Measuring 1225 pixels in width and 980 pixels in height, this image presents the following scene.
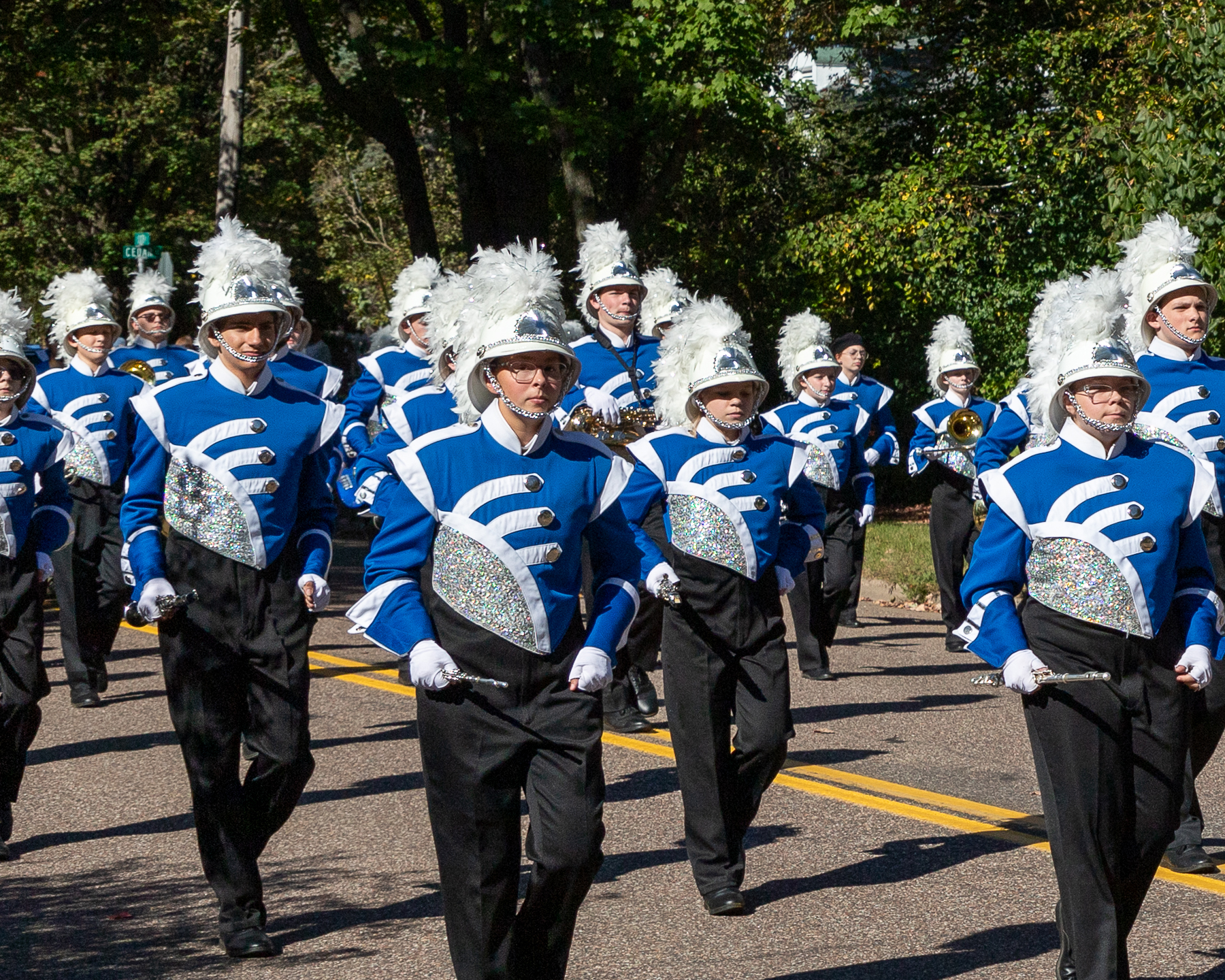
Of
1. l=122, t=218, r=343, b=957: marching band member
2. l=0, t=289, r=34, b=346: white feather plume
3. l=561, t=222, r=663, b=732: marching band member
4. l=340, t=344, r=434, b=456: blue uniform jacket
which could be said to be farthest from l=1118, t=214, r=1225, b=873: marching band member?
l=340, t=344, r=434, b=456: blue uniform jacket

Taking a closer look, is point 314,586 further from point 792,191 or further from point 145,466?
point 792,191

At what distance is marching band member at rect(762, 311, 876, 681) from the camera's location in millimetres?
12117

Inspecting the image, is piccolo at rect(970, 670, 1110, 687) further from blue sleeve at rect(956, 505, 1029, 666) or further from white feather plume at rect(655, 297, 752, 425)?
white feather plume at rect(655, 297, 752, 425)

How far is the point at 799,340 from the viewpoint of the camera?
12680 millimetres

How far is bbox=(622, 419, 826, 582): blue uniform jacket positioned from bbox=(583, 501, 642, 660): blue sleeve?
1.67 metres

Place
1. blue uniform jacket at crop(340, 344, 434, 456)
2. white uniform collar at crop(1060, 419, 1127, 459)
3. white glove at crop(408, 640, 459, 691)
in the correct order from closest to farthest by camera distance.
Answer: white glove at crop(408, 640, 459, 691), white uniform collar at crop(1060, 419, 1127, 459), blue uniform jacket at crop(340, 344, 434, 456)

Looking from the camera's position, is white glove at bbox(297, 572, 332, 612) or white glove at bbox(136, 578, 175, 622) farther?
white glove at bbox(297, 572, 332, 612)

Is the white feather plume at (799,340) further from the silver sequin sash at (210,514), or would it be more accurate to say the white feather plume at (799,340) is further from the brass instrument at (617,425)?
the silver sequin sash at (210,514)

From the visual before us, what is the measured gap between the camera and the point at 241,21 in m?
25.3

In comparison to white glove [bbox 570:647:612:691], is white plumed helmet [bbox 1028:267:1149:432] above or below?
above

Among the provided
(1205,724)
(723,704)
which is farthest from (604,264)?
(1205,724)

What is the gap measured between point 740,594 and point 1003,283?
16.6 meters

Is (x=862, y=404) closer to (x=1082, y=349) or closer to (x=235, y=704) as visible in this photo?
(x=235, y=704)

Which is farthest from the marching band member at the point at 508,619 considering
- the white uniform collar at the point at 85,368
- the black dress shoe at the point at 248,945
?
the white uniform collar at the point at 85,368
